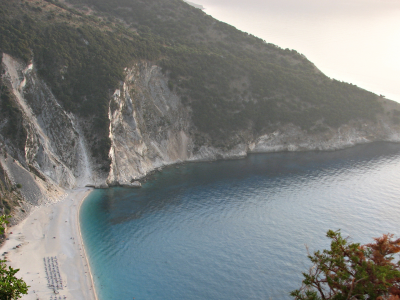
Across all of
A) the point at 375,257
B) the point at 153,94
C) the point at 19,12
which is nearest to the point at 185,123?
the point at 153,94

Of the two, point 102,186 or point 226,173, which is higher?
point 226,173

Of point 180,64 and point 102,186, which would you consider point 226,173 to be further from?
point 180,64

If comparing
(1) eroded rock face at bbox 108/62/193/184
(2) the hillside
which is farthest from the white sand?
(1) eroded rock face at bbox 108/62/193/184

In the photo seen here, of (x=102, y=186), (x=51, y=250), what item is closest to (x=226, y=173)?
(x=102, y=186)

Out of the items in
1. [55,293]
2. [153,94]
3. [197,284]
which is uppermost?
[153,94]

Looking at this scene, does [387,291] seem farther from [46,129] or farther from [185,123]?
[185,123]

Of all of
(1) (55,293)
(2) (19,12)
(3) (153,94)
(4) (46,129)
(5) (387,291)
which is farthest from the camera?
(3) (153,94)

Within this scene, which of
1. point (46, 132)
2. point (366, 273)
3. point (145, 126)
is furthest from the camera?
point (145, 126)
